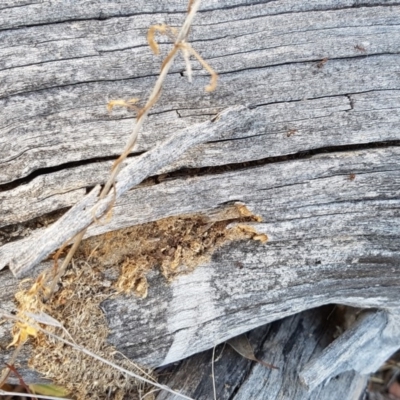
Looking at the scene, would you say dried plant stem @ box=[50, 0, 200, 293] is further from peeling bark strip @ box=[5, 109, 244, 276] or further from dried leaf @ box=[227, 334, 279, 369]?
dried leaf @ box=[227, 334, 279, 369]

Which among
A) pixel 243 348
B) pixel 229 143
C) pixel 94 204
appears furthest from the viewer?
pixel 243 348

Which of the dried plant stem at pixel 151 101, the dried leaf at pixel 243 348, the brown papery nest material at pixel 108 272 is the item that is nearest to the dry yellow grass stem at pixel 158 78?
the dried plant stem at pixel 151 101

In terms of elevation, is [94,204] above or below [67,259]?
above

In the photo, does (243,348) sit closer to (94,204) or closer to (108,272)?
(108,272)

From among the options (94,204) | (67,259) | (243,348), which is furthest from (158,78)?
(243,348)

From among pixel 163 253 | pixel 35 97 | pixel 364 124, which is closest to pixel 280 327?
pixel 163 253

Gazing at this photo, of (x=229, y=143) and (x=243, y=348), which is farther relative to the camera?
(x=243, y=348)

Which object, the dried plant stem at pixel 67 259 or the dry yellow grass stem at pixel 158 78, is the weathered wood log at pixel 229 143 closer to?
the dried plant stem at pixel 67 259
